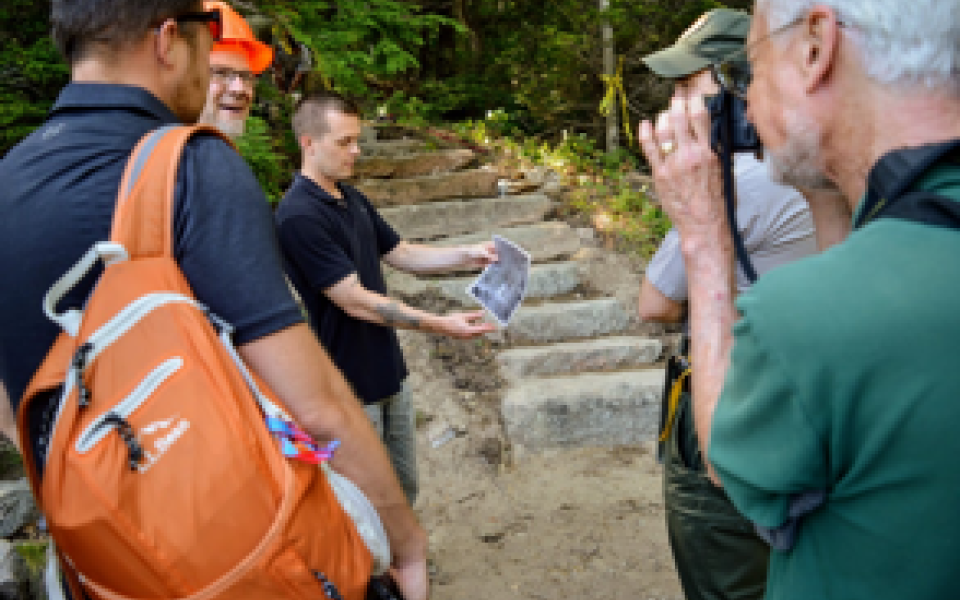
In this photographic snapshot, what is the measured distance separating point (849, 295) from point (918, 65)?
393 mm

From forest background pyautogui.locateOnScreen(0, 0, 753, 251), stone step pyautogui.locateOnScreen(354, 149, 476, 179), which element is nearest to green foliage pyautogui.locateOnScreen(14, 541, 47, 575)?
forest background pyautogui.locateOnScreen(0, 0, 753, 251)

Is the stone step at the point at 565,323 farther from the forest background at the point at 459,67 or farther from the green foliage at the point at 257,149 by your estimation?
the green foliage at the point at 257,149

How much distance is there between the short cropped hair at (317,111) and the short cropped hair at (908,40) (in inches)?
104

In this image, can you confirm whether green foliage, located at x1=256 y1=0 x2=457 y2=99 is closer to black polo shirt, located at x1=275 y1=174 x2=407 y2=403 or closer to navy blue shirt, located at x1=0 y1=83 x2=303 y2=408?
black polo shirt, located at x1=275 y1=174 x2=407 y2=403

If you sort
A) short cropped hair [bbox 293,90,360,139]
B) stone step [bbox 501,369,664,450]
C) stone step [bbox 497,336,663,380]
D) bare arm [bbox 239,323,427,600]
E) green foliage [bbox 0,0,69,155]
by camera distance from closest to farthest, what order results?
bare arm [bbox 239,323,427,600], short cropped hair [bbox 293,90,360,139], green foliage [bbox 0,0,69,155], stone step [bbox 501,369,664,450], stone step [bbox 497,336,663,380]

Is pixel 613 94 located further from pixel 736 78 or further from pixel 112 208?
pixel 112 208

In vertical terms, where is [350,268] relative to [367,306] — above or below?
above

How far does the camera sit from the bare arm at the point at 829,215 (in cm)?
153

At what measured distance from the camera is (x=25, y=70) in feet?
15.1

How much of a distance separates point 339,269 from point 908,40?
2352mm

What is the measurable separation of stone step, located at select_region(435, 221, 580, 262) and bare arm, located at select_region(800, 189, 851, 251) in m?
5.40

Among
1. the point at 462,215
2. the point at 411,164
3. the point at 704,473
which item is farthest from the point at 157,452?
the point at 411,164

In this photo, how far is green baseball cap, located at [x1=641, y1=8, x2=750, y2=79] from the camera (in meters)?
2.51

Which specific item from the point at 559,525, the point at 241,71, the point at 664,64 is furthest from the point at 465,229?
the point at 664,64
